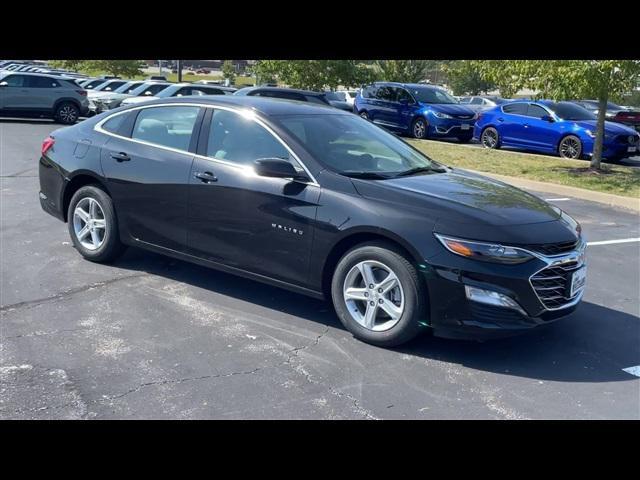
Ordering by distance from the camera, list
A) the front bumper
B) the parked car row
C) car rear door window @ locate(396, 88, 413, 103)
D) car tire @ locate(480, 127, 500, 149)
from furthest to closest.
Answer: car rear door window @ locate(396, 88, 413, 103) → car tire @ locate(480, 127, 500, 149) → the parked car row → the front bumper

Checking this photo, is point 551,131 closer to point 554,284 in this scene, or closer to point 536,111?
point 536,111

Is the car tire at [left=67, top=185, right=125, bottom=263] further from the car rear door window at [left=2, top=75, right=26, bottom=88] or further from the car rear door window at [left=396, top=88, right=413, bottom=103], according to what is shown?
the car rear door window at [left=2, top=75, right=26, bottom=88]

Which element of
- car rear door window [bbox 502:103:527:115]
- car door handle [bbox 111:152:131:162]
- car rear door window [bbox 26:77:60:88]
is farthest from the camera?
car rear door window [bbox 26:77:60:88]

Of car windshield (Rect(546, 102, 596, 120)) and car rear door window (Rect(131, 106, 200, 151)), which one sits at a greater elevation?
car windshield (Rect(546, 102, 596, 120))

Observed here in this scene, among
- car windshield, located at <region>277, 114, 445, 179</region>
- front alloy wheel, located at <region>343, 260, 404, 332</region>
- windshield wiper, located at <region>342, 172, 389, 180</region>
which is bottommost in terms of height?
front alloy wheel, located at <region>343, 260, 404, 332</region>

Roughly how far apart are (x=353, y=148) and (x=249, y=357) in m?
1.96

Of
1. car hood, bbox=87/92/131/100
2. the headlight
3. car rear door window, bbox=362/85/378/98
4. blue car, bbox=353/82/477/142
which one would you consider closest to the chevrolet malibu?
the headlight

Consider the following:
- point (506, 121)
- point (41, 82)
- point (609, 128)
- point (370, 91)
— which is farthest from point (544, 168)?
point (41, 82)

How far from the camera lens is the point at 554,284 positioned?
4613 millimetres

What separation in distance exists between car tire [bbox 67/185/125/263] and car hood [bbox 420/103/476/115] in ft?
51.3

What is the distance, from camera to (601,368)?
458cm

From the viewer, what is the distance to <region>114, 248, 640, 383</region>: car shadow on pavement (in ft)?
14.9

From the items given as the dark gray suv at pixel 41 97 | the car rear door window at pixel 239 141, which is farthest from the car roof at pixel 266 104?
the dark gray suv at pixel 41 97
